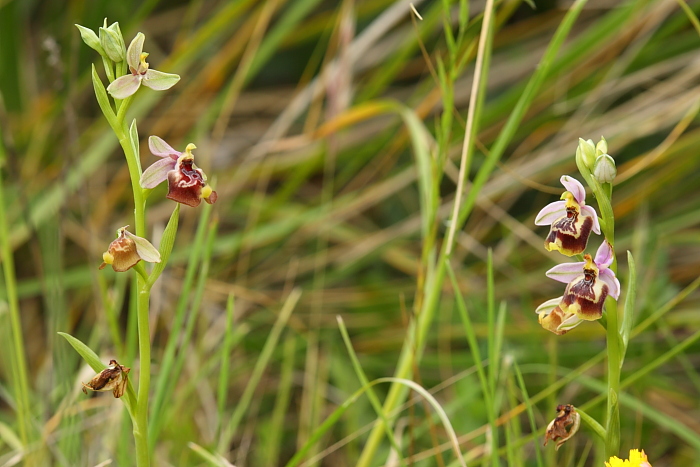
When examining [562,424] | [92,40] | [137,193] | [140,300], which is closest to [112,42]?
[92,40]

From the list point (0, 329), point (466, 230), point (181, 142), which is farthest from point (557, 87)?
point (0, 329)

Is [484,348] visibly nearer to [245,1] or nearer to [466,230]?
[466,230]

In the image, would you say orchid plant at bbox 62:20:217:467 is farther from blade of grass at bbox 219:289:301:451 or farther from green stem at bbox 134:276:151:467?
blade of grass at bbox 219:289:301:451

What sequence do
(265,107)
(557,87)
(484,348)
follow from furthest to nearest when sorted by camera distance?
(265,107)
(557,87)
(484,348)

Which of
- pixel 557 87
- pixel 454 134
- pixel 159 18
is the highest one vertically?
pixel 159 18

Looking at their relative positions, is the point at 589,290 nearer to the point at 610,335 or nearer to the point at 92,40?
the point at 610,335

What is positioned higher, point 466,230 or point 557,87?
point 557,87
